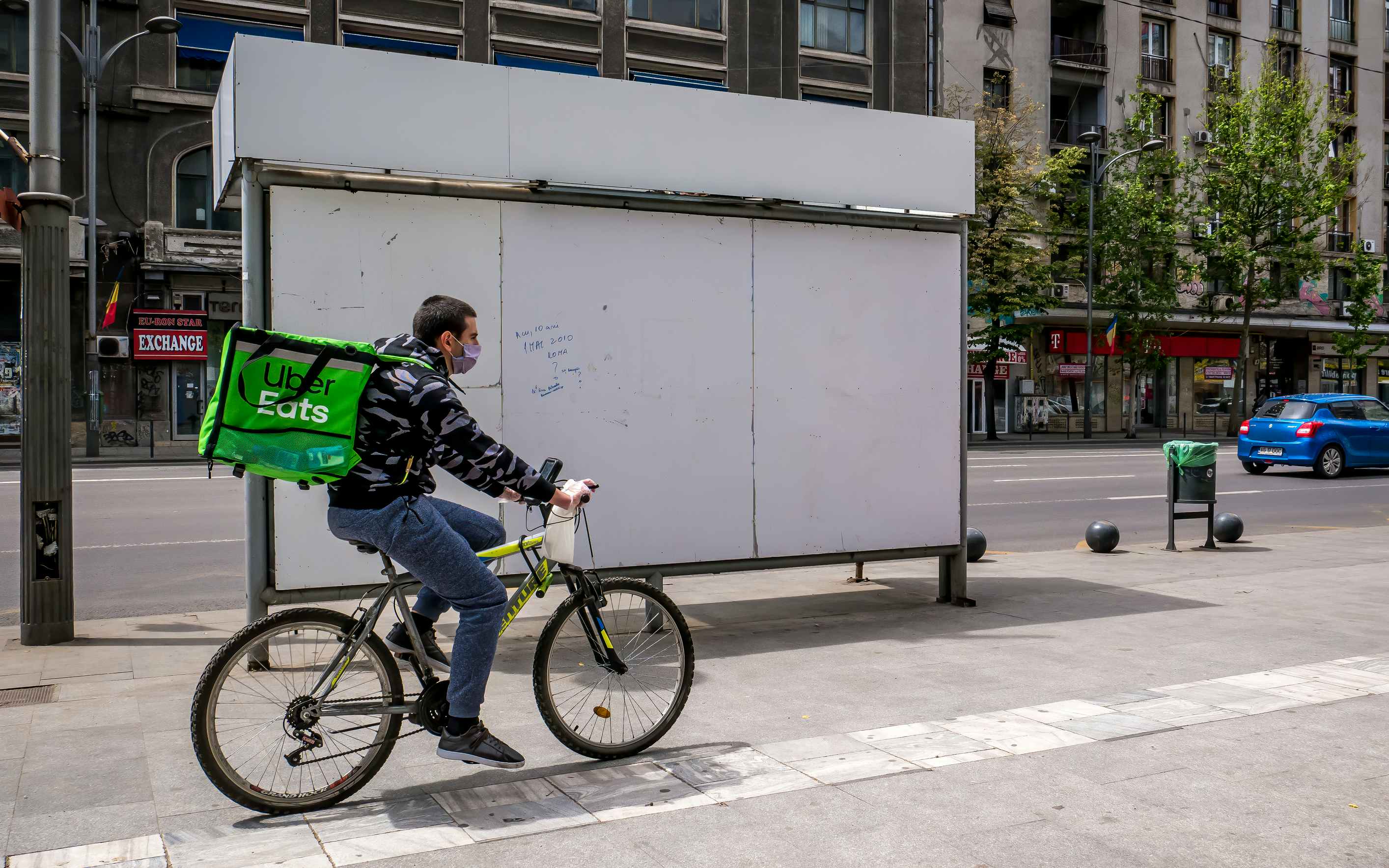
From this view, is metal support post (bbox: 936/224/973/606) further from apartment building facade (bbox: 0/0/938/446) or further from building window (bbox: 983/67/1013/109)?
building window (bbox: 983/67/1013/109)

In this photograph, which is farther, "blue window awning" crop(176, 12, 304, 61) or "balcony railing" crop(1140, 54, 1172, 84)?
"balcony railing" crop(1140, 54, 1172, 84)

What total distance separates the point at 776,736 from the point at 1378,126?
59.7m

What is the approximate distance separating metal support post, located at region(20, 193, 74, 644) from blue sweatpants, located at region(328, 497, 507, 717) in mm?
3681

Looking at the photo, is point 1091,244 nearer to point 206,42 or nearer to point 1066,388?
point 1066,388

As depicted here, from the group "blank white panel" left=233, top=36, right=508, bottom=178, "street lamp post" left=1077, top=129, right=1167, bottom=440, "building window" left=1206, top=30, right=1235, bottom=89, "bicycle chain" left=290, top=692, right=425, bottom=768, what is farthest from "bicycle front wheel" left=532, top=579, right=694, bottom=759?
"building window" left=1206, top=30, right=1235, bottom=89

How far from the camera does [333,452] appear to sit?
154 inches

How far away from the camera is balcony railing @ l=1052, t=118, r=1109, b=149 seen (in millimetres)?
44188

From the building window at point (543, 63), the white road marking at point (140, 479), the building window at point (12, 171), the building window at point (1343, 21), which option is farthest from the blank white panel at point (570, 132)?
the building window at point (1343, 21)

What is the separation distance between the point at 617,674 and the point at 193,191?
30.1 meters

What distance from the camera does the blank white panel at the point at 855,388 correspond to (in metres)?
7.45

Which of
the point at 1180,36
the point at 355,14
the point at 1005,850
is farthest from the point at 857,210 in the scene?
the point at 1180,36

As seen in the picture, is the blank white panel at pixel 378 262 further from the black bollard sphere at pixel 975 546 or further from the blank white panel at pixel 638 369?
the black bollard sphere at pixel 975 546

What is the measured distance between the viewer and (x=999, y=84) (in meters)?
42.0

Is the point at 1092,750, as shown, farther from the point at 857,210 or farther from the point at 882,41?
the point at 882,41
